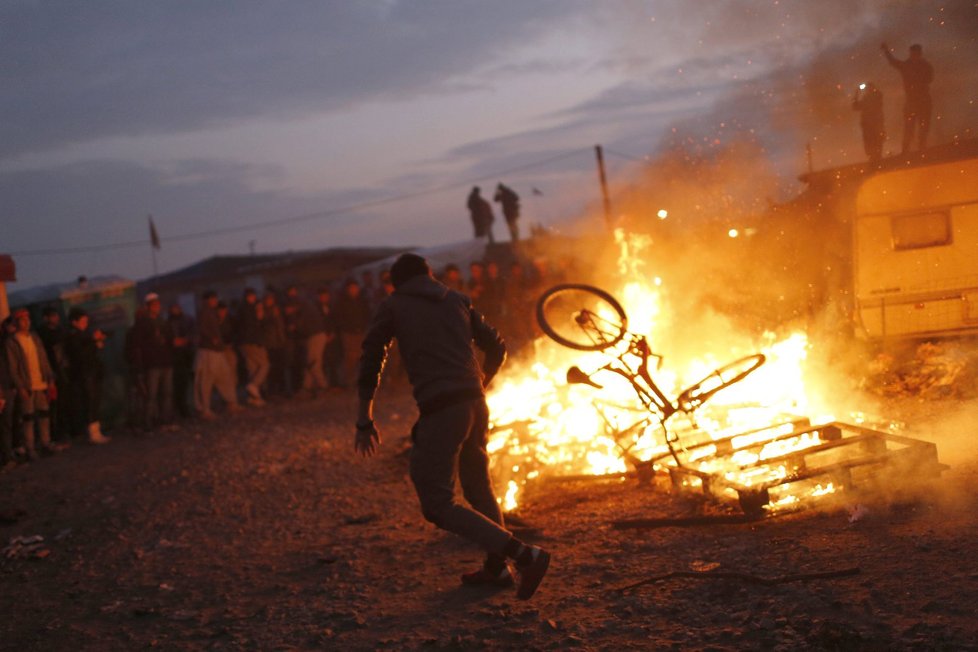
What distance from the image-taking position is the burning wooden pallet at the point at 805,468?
5680 millimetres

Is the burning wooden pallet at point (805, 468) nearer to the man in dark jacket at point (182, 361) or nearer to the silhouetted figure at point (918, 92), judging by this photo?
the silhouetted figure at point (918, 92)

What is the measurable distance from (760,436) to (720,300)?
559 centimetres

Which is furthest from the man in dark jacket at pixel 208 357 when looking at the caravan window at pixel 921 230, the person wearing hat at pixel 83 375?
the caravan window at pixel 921 230

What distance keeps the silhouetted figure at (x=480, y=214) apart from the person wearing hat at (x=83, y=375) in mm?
14334

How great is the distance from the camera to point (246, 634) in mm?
4895

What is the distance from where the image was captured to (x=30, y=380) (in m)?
10.5

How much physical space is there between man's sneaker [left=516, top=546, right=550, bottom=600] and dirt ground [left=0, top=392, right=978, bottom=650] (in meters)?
0.08

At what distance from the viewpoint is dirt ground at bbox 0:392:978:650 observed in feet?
13.6

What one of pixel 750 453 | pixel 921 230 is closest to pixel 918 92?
pixel 921 230

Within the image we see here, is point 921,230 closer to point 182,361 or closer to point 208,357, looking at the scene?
point 208,357

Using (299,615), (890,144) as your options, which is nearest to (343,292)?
(890,144)

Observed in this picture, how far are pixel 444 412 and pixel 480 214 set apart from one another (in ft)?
67.8

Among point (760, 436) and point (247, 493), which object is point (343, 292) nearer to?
point (247, 493)

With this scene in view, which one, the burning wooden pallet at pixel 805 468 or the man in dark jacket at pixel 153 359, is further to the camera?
the man in dark jacket at pixel 153 359
